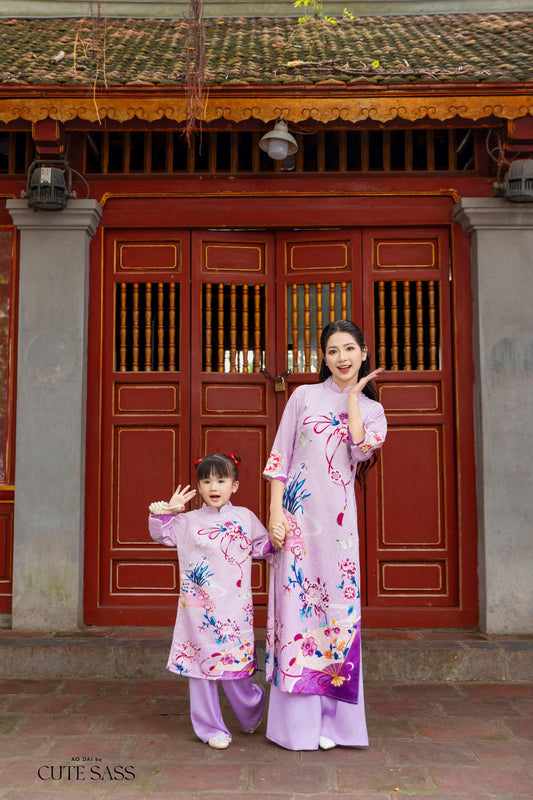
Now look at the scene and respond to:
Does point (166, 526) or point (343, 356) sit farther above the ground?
point (343, 356)

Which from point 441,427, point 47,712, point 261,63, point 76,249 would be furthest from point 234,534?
point 261,63

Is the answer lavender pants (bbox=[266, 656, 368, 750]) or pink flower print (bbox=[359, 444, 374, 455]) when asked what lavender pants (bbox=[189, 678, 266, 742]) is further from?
pink flower print (bbox=[359, 444, 374, 455])

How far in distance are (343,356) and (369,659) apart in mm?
2228

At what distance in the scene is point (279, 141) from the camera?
193 inches

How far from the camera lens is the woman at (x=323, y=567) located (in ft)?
11.6

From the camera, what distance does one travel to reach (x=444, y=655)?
475 centimetres

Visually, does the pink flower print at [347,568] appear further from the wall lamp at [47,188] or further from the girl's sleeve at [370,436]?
the wall lamp at [47,188]

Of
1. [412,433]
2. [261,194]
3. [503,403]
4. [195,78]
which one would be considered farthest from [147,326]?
[503,403]

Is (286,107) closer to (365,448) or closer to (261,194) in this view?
(261,194)

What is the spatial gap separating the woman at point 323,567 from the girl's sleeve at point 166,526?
489 mm

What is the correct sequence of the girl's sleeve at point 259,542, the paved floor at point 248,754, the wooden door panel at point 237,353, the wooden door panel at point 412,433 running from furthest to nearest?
the wooden door panel at point 237,353 → the wooden door panel at point 412,433 → the girl's sleeve at point 259,542 → the paved floor at point 248,754

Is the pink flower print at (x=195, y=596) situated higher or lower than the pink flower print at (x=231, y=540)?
lower

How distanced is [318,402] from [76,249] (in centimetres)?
255

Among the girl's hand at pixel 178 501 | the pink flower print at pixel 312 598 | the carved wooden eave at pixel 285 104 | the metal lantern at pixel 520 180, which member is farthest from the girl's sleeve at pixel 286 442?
the metal lantern at pixel 520 180
